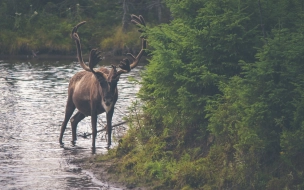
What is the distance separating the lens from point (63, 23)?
4503 centimetres

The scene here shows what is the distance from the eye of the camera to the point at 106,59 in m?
39.6

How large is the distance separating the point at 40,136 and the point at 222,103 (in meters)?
6.29

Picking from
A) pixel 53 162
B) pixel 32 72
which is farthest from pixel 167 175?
pixel 32 72

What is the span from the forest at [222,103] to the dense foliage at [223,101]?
0.05ft

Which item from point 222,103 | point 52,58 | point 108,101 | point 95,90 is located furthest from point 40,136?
point 52,58

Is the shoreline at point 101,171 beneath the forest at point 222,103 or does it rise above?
beneath

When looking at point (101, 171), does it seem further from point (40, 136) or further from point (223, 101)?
point (40, 136)

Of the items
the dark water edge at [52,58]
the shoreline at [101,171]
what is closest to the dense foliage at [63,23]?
the dark water edge at [52,58]

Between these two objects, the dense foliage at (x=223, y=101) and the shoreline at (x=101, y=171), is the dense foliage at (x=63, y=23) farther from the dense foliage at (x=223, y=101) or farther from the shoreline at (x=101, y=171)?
the dense foliage at (x=223, y=101)

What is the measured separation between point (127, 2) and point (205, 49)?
3450cm

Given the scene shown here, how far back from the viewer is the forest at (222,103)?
398 inches

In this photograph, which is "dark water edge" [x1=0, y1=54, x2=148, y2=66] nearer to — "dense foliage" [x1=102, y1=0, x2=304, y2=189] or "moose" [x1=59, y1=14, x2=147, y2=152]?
"moose" [x1=59, y1=14, x2=147, y2=152]

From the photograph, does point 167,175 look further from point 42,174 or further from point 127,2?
point 127,2

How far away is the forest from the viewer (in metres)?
10.1
